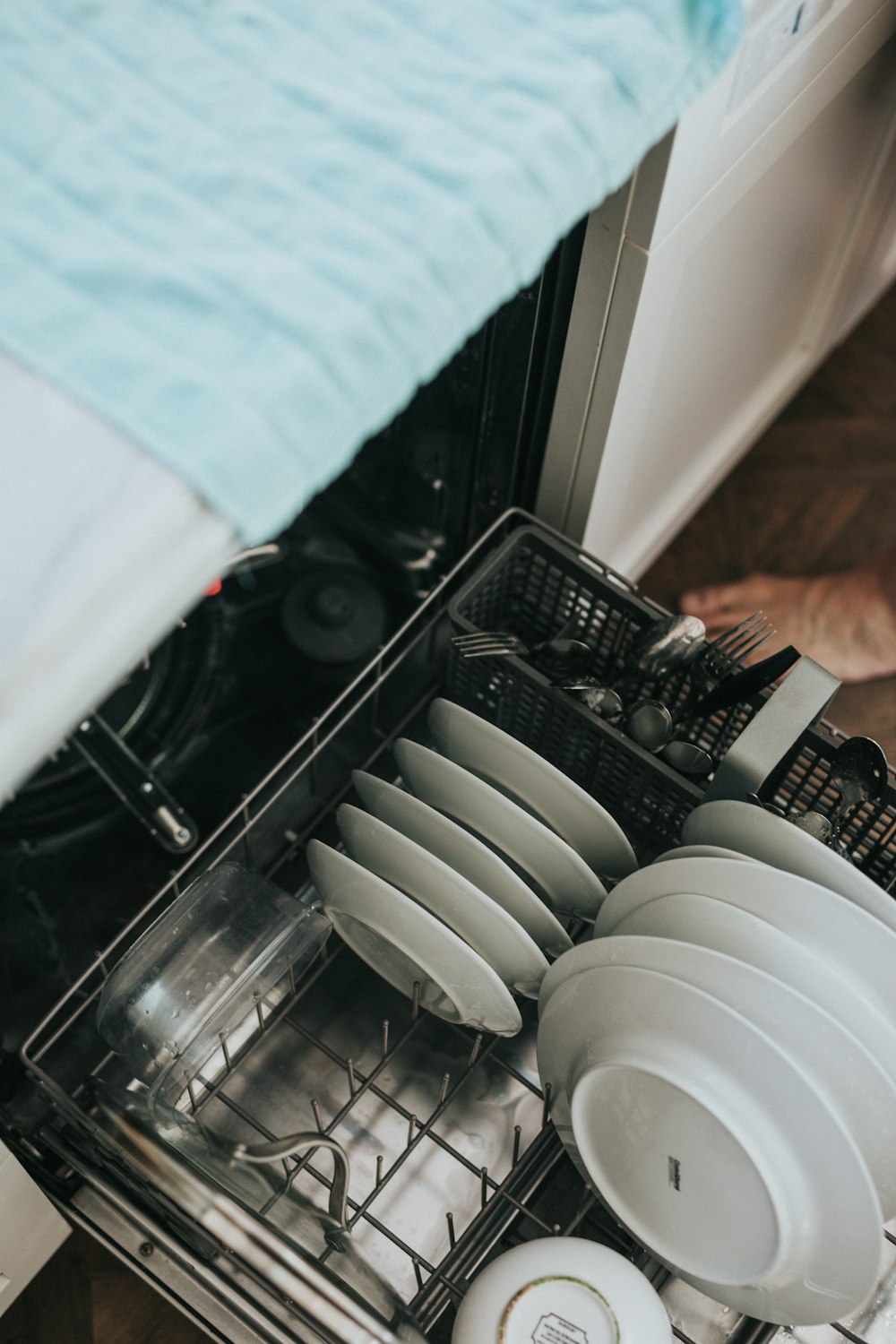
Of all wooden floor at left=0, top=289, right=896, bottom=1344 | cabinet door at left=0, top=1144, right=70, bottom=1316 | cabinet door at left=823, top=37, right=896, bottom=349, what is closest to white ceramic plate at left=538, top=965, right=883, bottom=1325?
cabinet door at left=0, top=1144, right=70, bottom=1316

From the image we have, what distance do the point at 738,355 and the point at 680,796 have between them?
514mm

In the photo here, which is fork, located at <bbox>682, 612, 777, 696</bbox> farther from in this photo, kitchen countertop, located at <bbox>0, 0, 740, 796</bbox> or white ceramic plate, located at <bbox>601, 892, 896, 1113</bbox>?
kitchen countertop, located at <bbox>0, 0, 740, 796</bbox>

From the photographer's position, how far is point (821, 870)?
2.52ft

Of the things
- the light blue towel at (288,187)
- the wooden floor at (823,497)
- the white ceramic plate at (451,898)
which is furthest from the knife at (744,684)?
the wooden floor at (823,497)

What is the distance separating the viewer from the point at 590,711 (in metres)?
0.90

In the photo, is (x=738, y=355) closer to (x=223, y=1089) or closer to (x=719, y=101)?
(x=719, y=101)

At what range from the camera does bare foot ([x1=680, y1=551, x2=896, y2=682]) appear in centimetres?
137

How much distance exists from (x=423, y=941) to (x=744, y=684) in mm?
290

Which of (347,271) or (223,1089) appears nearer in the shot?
(347,271)

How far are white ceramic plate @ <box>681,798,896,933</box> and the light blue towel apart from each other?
1.17 feet

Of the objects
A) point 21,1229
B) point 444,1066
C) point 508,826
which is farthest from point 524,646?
point 21,1229

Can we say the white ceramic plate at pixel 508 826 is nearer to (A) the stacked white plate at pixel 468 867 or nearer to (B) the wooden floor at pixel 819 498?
(A) the stacked white plate at pixel 468 867

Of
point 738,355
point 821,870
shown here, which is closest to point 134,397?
point 821,870

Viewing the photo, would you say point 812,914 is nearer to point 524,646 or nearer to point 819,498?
point 524,646
